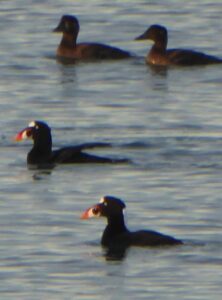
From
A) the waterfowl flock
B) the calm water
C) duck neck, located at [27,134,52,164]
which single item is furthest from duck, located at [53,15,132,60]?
duck neck, located at [27,134,52,164]

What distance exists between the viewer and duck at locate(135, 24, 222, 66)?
3306 cm

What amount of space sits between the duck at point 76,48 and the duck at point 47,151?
26.5 feet

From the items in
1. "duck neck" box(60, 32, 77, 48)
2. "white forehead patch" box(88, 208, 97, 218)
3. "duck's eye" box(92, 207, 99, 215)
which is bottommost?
"white forehead patch" box(88, 208, 97, 218)

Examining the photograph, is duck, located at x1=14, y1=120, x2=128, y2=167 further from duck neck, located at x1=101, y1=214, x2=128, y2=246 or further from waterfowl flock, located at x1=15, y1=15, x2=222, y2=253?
duck neck, located at x1=101, y1=214, x2=128, y2=246

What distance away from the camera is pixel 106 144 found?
85.4 ft

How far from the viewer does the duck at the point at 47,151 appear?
82.0 feet

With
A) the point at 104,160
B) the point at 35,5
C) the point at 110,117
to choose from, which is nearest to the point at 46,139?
the point at 104,160

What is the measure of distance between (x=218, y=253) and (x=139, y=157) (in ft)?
17.3

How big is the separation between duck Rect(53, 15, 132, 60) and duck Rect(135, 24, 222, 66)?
0.51 m

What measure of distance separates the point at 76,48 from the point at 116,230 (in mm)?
14131

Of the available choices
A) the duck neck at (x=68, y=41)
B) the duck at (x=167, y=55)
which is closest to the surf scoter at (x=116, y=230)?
the duck at (x=167, y=55)

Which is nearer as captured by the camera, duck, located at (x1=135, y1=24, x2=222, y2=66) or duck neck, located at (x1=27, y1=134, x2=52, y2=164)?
duck neck, located at (x1=27, y1=134, x2=52, y2=164)

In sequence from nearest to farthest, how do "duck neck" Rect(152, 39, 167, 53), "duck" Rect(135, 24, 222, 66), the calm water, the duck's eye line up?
the calm water
the duck's eye
"duck" Rect(135, 24, 222, 66)
"duck neck" Rect(152, 39, 167, 53)

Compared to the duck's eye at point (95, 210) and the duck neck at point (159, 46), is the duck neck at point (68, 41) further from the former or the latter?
the duck's eye at point (95, 210)
